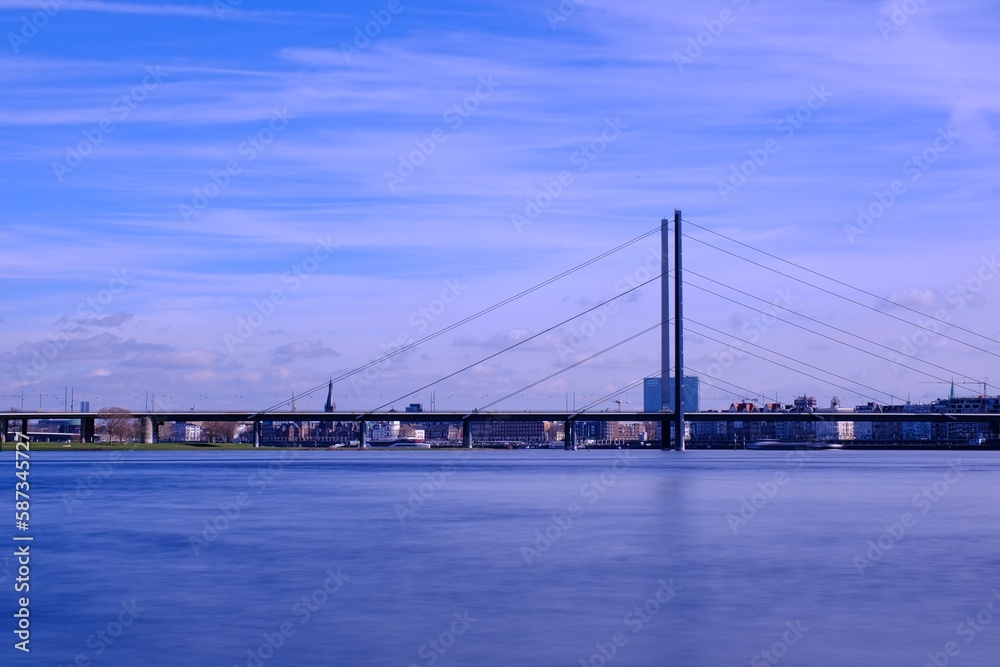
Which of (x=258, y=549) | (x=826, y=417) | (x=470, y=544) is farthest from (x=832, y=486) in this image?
(x=826, y=417)

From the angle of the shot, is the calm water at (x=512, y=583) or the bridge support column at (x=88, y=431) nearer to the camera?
the calm water at (x=512, y=583)

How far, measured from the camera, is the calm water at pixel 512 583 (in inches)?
539

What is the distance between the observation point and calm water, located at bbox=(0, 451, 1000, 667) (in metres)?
13.7

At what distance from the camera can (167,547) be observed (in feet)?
79.2

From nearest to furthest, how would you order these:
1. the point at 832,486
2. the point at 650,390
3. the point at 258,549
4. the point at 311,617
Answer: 1. the point at 311,617
2. the point at 258,549
3. the point at 832,486
4. the point at 650,390

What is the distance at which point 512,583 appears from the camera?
1873 cm

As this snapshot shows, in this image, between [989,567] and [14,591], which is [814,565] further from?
[14,591]

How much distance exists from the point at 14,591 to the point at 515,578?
25.1 ft

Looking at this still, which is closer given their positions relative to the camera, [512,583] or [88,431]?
[512,583]

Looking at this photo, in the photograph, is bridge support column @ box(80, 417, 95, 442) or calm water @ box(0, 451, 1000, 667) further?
bridge support column @ box(80, 417, 95, 442)

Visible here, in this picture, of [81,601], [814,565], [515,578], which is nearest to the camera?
[81,601]

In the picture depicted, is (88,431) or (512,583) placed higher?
(88,431)

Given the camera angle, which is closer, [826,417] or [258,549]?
[258,549]

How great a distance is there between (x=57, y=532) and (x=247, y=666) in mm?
16905
